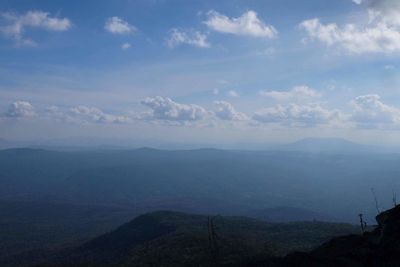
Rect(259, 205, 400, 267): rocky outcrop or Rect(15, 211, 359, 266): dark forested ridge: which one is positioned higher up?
Rect(259, 205, 400, 267): rocky outcrop

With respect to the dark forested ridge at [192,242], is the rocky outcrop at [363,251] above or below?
above

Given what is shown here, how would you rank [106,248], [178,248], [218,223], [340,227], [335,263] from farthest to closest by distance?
[218,223], [106,248], [340,227], [178,248], [335,263]

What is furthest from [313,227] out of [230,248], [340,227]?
[230,248]

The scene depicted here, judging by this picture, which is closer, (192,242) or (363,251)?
(363,251)

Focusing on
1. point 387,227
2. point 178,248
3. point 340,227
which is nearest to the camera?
point 387,227

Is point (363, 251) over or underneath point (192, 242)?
over

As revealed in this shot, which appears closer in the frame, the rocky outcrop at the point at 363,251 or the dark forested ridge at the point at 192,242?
the rocky outcrop at the point at 363,251

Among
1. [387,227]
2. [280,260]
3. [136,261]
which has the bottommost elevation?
[136,261]

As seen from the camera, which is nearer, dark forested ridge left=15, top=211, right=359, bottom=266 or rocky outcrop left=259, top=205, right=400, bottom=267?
rocky outcrop left=259, top=205, right=400, bottom=267

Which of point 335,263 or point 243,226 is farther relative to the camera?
point 243,226

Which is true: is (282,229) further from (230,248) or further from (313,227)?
(230,248)

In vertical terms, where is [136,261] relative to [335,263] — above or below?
below
